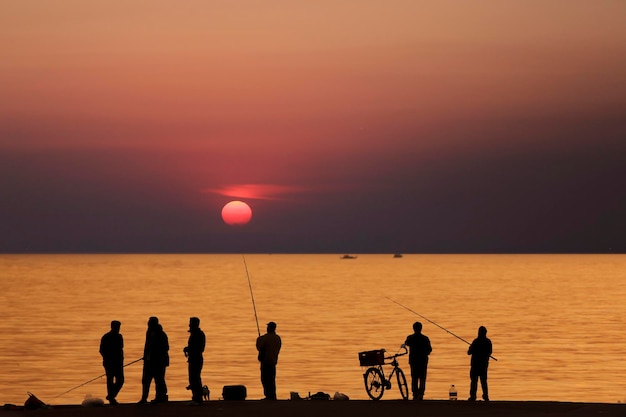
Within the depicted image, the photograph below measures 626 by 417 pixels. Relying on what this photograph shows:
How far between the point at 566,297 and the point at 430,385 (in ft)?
306

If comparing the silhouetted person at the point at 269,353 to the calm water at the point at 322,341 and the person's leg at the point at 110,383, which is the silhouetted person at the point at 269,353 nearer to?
the person's leg at the point at 110,383

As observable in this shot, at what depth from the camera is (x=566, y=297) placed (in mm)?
134000

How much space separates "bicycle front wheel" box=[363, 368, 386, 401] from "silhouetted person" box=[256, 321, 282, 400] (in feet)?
6.89

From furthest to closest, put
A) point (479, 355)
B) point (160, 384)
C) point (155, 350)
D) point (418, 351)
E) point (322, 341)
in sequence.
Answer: point (322, 341)
point (479, 355)
point (418, 351)
point (160, 384)
point (155, 350)

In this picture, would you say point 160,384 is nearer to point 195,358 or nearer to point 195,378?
point 195,378

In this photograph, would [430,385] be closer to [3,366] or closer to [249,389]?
[249,389]

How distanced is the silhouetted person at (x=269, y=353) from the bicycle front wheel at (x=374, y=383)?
Result: 82.7 inches

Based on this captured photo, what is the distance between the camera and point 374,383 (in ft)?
86.1

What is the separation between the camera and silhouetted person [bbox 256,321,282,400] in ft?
84.0

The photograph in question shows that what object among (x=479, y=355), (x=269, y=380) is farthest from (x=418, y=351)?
(x=269, y=380)

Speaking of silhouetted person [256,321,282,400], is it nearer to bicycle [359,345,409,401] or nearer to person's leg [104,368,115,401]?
bicycle [359,345,409,401]

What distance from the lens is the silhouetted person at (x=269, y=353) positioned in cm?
2561

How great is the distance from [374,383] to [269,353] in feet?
8.23

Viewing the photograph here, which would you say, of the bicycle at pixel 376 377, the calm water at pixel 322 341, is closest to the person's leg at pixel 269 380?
the bicycle at pixel 376 377
